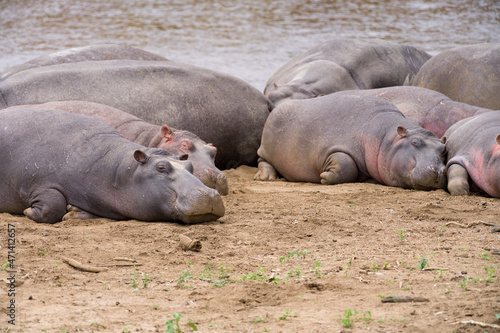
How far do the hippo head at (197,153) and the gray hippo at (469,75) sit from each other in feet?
12.9

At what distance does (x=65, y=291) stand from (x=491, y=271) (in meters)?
2.43

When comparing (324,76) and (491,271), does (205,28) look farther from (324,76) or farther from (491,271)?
(491,271)

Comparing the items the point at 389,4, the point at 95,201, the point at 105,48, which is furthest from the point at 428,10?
the point at 95,201

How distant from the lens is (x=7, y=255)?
465 centimetres

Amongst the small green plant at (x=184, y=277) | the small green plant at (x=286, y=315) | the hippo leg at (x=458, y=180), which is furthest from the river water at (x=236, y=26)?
the small green plant at (x=286, y=315)

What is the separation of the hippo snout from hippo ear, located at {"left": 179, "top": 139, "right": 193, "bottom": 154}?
1325mm

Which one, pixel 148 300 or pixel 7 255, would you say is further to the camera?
pixel 7 255

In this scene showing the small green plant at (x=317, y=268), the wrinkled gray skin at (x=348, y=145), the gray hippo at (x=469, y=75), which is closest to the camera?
the small green plant at (x=317, y=268)

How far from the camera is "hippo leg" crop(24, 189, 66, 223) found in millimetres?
5840

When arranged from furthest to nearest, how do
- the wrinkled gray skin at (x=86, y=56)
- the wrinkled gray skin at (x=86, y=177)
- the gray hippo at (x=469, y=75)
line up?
the gray hippo at (x=469, y=75) → the wrinkled gray skin at (x=86, y=56) → the wrinkled gray skin at (x=86, y=177)

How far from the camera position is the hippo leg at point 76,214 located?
5957 millimetres

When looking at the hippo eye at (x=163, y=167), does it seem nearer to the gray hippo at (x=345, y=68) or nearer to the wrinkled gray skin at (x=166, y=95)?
the wrinkled gray skin at (x=166, y=95)

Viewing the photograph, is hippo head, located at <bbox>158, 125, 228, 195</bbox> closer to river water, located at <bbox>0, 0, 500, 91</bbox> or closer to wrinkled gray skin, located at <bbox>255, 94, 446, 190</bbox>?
wrinkled gray skin, located at <bbox>255, 94, 446, 190</bbox>

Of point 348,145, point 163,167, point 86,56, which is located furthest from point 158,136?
point 86,56
